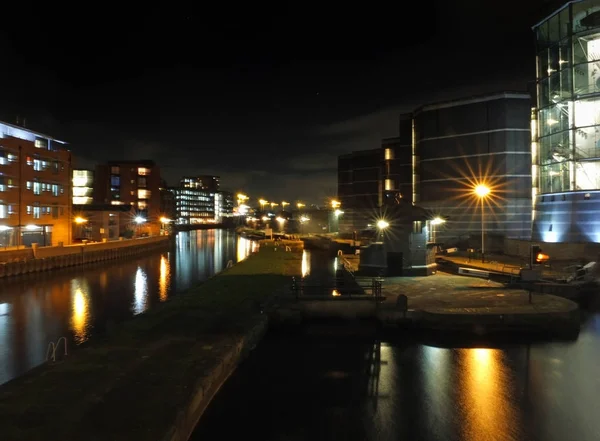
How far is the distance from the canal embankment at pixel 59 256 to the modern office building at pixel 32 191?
5261mm

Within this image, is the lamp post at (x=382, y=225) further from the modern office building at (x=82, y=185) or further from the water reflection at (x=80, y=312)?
the modern office building at (x=82, y=185)

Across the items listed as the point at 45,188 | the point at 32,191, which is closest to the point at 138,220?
the point at 45,188

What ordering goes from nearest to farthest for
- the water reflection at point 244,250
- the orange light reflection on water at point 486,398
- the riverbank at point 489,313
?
the orange light reflection on water at point 486,398, the riverbank at point 489,313, the water reflection at point 244,250

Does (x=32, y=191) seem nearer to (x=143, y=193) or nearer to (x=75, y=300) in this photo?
(x=75, y=300)

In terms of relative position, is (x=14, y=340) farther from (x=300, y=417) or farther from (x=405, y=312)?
→ (x=405, y=312)

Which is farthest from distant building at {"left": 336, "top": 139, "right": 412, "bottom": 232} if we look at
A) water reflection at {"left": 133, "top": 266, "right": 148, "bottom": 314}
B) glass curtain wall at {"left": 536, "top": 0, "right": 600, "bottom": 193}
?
water reflection at {"left": 133, "top": 266, "right": 148, "bottom": 314}

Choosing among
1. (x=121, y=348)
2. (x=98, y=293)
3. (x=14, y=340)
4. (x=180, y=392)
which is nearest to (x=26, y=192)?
(x=98, y=293)

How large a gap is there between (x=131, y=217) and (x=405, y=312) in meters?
72.6

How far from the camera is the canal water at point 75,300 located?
62.4 feet

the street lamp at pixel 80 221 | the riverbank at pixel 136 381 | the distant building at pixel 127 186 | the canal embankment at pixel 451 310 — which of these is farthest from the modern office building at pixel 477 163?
the distant building at pixel 127 186

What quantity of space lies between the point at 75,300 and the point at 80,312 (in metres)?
4.55

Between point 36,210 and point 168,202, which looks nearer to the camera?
point 36,210

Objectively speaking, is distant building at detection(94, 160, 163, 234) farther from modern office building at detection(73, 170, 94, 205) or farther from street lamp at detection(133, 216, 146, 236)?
street lamp at detection(133, 216, 146, 236)

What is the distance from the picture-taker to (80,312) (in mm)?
26062
